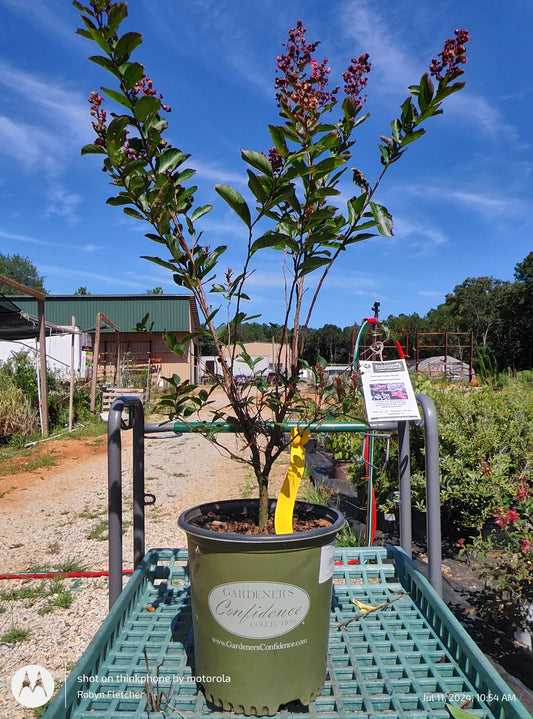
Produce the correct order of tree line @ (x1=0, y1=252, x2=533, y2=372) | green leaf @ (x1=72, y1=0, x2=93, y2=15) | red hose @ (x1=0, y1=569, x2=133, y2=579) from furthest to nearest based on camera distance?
tree line @ (x1=0, y1=252, x2=533, y2=372), red hose @ (x1=0, y1=569, x2=133, y2=579), green leaf @ (x1=72, y1=0, x2=93, y2=15)

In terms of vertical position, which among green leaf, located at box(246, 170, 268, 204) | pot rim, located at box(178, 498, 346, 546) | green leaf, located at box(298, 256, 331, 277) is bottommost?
pot rim, located at box(178, 498, 346, 546)

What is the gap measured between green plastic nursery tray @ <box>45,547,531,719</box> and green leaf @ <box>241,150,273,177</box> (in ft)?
3.48

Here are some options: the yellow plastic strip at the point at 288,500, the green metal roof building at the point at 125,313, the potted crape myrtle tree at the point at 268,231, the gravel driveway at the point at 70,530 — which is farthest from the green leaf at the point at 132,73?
the green metal roof building at the point at 125,313

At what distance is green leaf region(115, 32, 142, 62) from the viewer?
97cm

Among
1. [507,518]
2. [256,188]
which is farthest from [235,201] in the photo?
[507,518]

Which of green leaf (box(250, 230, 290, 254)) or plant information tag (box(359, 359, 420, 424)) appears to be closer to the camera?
green leaf (box(250, 230, 290, 254))

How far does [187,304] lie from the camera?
24.9m

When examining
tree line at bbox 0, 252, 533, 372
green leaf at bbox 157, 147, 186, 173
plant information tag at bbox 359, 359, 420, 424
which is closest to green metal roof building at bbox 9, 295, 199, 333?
tree line at bbox 0, 252, 533, 372

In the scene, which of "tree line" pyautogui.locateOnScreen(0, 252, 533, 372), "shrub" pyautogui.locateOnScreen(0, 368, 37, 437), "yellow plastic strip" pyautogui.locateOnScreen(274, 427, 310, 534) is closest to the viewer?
"yellow plastic strip" pyautogui.locateOnScreen(274, 427, 310, 534)

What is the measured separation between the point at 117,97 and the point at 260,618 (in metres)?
1.13

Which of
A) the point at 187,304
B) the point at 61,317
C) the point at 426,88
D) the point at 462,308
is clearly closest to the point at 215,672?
the point at 426,88

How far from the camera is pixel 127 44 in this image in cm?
98

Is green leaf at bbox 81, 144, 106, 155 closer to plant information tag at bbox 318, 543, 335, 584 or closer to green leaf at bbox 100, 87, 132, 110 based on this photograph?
green leaf at bbox 100, 87, 132, 110

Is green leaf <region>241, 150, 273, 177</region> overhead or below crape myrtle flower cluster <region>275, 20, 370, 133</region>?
below
